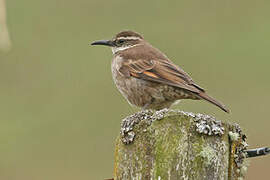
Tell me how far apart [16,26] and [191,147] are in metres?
10.6

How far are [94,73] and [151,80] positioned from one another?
551 cm

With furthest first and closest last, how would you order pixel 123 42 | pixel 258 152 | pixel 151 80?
pixel 123 42 → pixel 151 80 → pixel 258 152

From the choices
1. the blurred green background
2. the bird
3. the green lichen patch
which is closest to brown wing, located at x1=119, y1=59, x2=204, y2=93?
the bird

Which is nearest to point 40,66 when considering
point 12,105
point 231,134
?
point 12,105

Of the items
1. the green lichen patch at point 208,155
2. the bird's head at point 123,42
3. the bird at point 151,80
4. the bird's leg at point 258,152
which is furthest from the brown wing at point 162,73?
the green lichen patch at point 208,155

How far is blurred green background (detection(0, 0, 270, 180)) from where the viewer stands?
33.8ft

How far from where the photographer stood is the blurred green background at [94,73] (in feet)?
33.8

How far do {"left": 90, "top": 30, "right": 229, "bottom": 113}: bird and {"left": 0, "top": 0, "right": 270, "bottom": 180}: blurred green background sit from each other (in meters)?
2.08

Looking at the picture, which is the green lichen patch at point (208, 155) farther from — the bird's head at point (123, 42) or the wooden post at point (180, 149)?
the bird's head at point (123, 42)

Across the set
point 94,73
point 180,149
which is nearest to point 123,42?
point 94,73

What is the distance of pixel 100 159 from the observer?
9945mm

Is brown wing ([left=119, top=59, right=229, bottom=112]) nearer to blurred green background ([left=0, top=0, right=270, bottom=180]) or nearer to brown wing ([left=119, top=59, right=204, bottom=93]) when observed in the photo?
brown wing ([left=119, top=59, right=204, bottom=93])

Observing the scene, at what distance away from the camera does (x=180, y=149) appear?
13.8ft

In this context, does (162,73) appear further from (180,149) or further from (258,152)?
(180,149)
